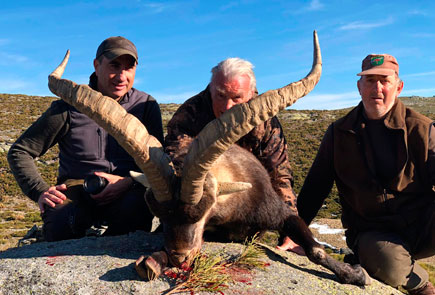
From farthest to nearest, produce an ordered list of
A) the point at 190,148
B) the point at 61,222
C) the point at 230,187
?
the point at 61,222
the point at 230,187
the point at 190,148

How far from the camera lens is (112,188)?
262 inches

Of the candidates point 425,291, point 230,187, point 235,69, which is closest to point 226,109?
point 235,69

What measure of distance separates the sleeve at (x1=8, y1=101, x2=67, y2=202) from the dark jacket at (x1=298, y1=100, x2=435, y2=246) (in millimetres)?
4555

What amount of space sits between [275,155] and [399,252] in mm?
2466

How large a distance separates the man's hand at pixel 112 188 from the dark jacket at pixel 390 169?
11.4 ft

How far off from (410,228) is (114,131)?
471cm

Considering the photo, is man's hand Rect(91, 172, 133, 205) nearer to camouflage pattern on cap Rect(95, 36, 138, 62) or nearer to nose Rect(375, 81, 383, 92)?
camouflage pattern on cap Rect(95, 36, 138, 62)

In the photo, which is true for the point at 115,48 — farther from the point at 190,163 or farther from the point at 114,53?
the point at 190,163

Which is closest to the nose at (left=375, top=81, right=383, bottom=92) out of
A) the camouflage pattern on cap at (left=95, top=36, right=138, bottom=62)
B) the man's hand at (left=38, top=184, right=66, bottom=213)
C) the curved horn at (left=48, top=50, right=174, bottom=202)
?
the curved horn at (left=48, top=50, right=174, bottom=202)

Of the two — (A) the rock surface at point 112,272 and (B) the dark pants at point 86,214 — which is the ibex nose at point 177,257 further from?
(B) the dark pants at point 86,214

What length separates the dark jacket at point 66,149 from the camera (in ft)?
21.9

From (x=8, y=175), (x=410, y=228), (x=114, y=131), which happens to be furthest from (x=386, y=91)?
(x=8, y=175)

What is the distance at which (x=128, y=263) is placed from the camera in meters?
4.79

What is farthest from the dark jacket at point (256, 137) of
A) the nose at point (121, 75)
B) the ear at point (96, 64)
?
the ear at point (96, 64)
